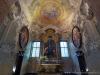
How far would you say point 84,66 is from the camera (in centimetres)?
1193

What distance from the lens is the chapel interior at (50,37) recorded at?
33.6ft

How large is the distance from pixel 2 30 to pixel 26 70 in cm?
613

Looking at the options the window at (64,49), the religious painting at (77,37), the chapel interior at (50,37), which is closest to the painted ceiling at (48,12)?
the chapel interior at (50,37)

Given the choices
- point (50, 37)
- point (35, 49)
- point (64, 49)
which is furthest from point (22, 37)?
point (64, 49)

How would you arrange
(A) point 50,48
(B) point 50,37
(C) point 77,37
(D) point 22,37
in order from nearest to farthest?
(D) point 22,37 → (C) point 77,37 → (A) point 50,48 → (B) point 50,37

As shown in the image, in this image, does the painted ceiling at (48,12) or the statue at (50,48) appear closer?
the painted ceiling at (48,12)

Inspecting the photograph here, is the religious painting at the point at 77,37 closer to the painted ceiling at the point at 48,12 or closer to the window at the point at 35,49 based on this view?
the painted ceiling at the point at 48,12

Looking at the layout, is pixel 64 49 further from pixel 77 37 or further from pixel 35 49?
pixel 77 37

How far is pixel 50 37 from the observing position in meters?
16.5

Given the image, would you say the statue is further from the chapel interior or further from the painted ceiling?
the painted ceiling

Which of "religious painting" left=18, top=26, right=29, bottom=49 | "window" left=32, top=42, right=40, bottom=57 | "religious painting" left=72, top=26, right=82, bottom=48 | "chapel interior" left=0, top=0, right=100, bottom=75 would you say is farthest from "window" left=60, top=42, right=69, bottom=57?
"religious painting" left=18, top=26, right=29, bottom=49

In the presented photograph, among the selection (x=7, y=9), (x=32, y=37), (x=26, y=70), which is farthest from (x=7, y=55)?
(x=32, y=37)

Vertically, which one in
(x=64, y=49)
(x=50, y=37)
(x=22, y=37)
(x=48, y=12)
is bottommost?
(x=64, y=49)

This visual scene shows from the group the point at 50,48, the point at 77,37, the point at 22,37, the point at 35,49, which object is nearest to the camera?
the point at 22,37
